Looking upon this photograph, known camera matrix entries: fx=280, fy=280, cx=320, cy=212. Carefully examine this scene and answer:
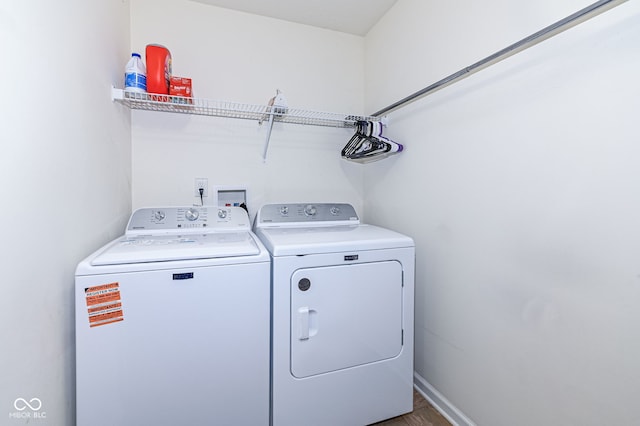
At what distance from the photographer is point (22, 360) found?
87cm

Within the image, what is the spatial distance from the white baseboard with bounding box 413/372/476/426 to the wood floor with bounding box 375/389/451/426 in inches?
1.1

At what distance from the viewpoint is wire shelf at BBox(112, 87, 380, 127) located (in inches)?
63.0

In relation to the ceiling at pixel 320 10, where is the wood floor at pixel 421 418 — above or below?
below

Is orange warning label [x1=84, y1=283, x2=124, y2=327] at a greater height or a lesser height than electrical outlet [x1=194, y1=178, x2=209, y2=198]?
lesser

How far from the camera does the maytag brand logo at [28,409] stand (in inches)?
32.9

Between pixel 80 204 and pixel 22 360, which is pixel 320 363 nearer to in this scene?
pixel 22 360

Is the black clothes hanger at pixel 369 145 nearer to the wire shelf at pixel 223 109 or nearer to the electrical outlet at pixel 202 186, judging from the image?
the wire shelf at pixel 223 109

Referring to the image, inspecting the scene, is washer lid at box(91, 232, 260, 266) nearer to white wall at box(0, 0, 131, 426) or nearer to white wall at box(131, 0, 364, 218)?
white wall at box(0, 0, 131, 426)

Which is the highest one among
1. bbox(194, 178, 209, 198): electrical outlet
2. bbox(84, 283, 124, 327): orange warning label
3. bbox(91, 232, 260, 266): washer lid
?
bbox(194, 178, 209, 198): electrical outlet

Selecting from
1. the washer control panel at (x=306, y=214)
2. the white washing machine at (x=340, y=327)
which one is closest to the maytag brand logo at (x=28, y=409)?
the white washing machine at (x=340, y=327)

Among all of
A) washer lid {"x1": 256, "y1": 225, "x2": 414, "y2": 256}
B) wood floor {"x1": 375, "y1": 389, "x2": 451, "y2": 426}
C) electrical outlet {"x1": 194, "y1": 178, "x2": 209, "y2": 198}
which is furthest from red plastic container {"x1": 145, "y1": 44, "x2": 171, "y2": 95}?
wood floor {"x1": 375, "y1": 389, "x2": 451, "y2": 426}

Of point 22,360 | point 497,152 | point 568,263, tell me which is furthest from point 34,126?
point 568,263

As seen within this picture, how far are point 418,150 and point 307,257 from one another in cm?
104

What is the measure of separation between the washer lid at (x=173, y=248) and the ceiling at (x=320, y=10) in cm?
168
